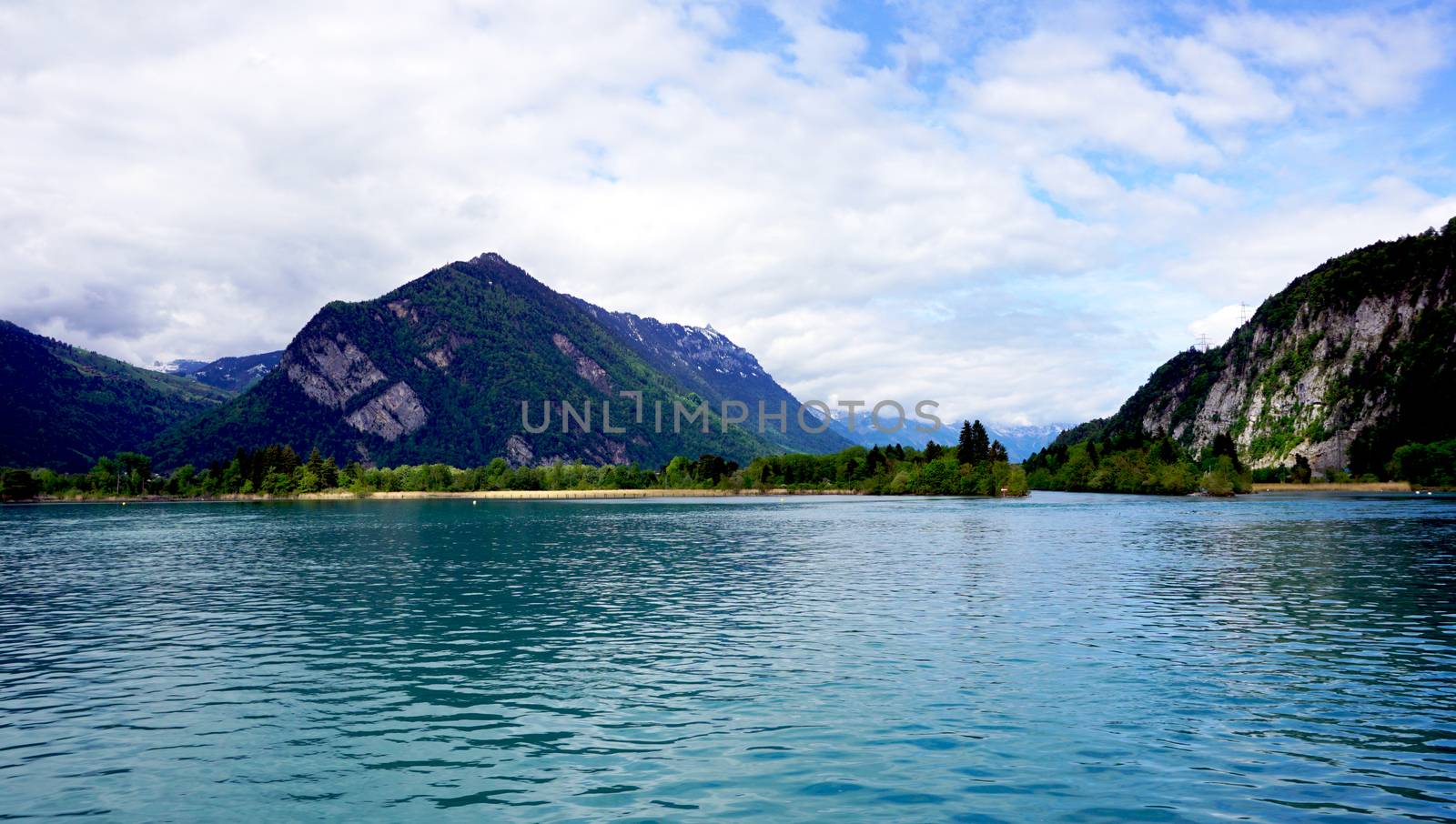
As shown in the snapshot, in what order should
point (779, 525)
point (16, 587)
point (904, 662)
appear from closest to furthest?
point (904, 662) → point (16, 587) → point (779, 525)

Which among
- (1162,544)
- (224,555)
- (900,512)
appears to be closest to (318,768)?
(224,555)

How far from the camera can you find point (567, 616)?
169 feet

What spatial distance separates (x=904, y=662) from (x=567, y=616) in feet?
71.8

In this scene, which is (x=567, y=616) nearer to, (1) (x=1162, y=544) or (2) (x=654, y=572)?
(2) (x=654, y=572)

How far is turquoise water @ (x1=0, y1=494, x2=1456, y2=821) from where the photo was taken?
71.3 ft

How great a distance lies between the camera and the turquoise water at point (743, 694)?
21.7m

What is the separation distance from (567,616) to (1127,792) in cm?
3533

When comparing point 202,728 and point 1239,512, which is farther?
point 1239,512

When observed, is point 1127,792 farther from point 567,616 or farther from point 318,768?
→ point 567,616

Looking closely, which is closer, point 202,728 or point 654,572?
point 202,728

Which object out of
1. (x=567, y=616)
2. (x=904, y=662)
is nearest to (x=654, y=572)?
(x=567, y=616)

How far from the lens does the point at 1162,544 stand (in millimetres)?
98250

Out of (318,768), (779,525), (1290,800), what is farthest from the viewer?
(779,525)

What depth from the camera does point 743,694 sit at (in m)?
31.8
